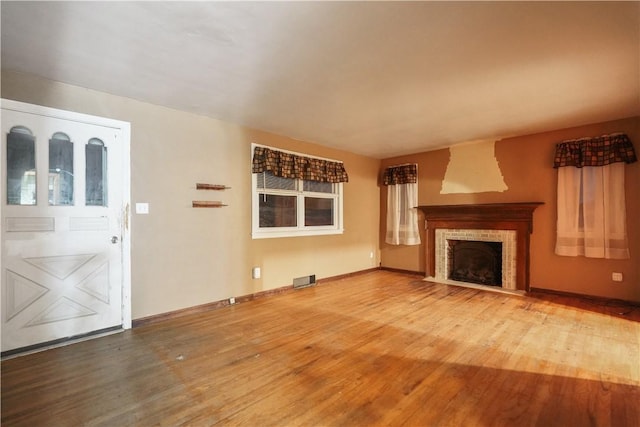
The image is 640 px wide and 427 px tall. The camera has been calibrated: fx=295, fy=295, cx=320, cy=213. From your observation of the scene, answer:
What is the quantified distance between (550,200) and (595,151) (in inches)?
30.6

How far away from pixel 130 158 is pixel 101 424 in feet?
7.68

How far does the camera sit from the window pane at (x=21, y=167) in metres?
2.43

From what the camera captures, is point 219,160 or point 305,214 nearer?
point 219,160

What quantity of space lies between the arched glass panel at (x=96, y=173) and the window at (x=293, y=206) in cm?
167

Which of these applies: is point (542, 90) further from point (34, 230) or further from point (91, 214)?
point (34, 230)

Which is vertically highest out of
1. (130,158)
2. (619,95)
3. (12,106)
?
(619,95)

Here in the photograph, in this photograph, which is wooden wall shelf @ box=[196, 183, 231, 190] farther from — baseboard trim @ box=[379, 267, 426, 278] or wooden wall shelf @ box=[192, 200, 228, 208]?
baseboard trim @ box=[379, 267, 426, 278]

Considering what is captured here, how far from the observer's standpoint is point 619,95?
9.70 ft

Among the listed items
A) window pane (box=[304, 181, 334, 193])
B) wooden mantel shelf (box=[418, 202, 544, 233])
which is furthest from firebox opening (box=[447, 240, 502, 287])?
window pane (box=[304, 181, 334, 193])

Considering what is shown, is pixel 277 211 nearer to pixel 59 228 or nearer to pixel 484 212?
pixel 59 228

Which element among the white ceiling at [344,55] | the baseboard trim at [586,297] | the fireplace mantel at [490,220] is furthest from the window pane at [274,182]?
the baseboard trim at [586,297]

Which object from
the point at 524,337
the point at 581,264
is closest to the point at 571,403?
the point at 524,337

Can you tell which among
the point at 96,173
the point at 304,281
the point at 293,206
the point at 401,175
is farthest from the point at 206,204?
the point at 401,175

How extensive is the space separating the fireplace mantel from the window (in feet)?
5.39
